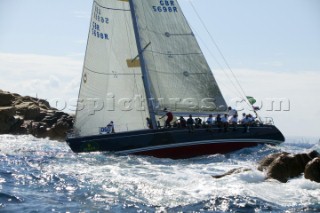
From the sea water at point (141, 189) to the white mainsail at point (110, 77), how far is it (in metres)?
7.09

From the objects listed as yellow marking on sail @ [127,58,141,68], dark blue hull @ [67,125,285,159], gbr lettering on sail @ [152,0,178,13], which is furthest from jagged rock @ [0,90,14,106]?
gbr lettering on sail @ [152,0,178,13]

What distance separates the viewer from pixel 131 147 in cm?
3064

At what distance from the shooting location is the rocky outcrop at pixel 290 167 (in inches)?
743

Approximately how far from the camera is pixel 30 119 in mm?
67312

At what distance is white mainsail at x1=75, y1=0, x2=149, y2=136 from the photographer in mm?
32594

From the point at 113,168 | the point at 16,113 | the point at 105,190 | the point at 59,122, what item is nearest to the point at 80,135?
the point at 113,168

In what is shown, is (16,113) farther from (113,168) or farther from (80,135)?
(113,168)

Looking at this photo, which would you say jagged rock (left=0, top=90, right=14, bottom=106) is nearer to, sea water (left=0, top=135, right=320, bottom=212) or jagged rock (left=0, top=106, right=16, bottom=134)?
jagged rock (left=0, top=106, right=16, bottom=134)

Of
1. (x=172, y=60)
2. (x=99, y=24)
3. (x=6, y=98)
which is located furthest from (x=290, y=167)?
(x=6, y=98)

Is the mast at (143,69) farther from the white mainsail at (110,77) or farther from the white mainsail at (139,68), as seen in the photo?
the white mainsail at (110,77)

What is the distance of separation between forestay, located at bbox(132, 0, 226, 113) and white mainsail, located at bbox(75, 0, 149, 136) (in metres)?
1.23

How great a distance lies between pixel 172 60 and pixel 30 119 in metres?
39.7

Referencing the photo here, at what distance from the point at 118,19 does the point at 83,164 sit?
12.5 m

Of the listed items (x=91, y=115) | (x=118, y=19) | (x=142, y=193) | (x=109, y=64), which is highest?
(x=118, y=19)
